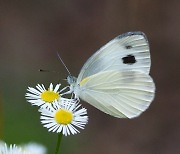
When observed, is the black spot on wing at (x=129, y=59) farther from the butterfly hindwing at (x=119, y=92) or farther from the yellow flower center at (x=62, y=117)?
the yellow flower center at (x=62, y=117)

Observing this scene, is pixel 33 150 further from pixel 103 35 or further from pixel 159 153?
pixel 103 35

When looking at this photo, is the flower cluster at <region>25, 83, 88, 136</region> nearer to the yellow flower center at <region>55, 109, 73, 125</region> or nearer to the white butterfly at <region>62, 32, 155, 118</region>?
the yellow flower center at <region>55, 109, 73, 125</region>

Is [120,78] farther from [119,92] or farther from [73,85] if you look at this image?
[73,85]

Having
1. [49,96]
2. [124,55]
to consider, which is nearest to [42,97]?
[49,96]

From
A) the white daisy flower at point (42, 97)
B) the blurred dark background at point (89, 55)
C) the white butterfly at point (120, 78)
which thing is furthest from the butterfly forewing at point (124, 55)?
the blurred dark background at point (89, 55)

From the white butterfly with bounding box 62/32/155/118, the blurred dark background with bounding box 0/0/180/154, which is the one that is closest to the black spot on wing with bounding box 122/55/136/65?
the white butterfly with bounding box 62/32/155/118

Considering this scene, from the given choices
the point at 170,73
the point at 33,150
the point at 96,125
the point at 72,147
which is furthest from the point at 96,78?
the point at 170,73

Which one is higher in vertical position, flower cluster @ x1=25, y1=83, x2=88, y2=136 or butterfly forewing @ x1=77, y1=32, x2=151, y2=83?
butterfly forewing @ x1=77, y1=32, x2=151, y2=83
